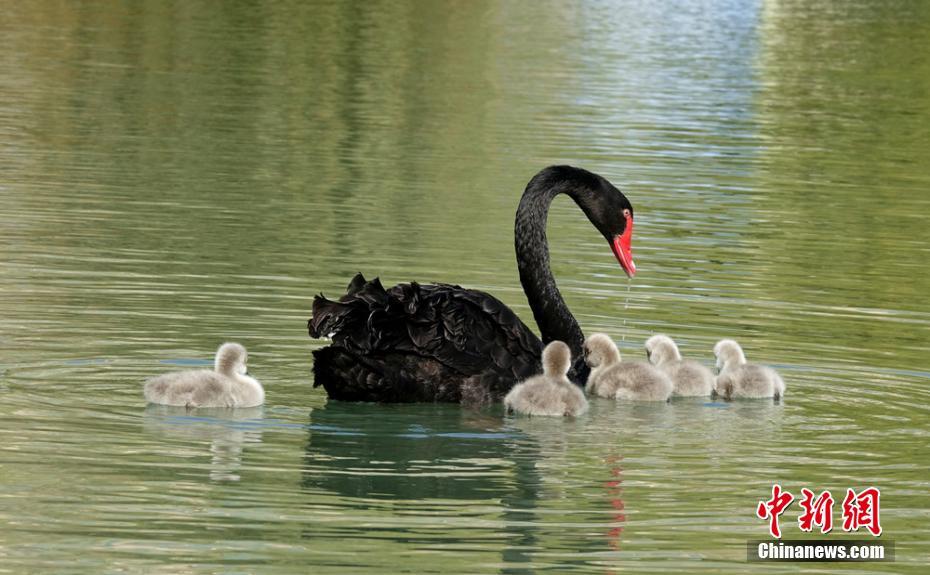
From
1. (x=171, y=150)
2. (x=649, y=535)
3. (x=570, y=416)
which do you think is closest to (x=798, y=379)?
(x=570, y=416)

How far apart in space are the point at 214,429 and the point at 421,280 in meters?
4.89

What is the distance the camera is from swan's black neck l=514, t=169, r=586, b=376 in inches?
428

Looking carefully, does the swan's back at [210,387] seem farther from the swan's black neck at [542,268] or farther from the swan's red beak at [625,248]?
the swan's red beak at [625,248]

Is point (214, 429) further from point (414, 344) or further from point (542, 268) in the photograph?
point (542, 268)

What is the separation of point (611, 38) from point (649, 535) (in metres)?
36.1

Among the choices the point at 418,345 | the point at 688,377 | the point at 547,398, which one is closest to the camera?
the point at 547,398

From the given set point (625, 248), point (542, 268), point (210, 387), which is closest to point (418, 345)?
point (210, 387)

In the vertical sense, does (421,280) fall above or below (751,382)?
above

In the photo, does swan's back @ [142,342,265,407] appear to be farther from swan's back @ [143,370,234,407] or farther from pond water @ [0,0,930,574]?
pond water @ [0,0,930,574]

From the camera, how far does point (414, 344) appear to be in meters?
9.55

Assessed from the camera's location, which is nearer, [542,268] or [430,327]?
[430,327]

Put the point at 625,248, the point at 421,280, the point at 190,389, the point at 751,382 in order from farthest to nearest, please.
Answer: the point at 421,280
the point at 625,248
the point at 751,382
the point at 190,389

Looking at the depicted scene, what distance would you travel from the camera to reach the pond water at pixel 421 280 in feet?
24.5

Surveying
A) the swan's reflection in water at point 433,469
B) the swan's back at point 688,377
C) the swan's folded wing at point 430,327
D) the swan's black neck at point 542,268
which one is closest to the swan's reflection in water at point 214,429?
the swan's reflection in water at point 433,469
